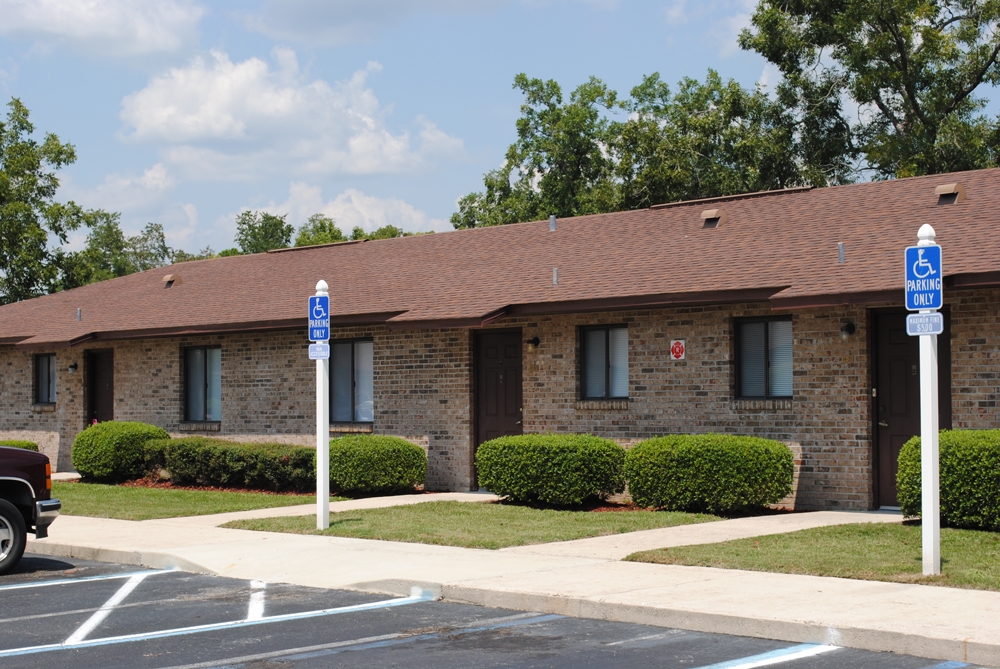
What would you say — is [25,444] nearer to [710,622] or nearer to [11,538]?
[11,538]

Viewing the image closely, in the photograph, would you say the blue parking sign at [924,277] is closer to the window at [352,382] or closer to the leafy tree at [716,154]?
the window at [352,382]

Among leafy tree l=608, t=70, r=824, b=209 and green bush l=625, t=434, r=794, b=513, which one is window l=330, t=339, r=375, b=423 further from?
leafy tree l=608, t=70, r=824, b=209

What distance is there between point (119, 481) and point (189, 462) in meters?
2.17

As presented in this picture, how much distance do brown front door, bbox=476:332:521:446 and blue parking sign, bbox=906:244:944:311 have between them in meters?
9.63

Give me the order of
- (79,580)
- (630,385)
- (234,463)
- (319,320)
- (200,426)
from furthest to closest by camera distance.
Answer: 1. (200,426)
2. (234,463)
3. (630,385)
4. (319,320)
5. (79,580)

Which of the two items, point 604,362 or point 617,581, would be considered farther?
point 604,362

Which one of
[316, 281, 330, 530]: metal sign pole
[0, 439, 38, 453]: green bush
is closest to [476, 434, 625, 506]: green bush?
[316, 281, 330, 530]: metal sign pole

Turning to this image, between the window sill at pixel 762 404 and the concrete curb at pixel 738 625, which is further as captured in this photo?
the window sill at pixel 762 404

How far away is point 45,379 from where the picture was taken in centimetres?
2694

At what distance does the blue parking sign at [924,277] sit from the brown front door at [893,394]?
5.41 meters

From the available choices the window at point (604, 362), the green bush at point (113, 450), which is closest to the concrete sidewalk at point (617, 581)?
the window at point (604, 362)

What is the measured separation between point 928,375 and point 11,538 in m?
8.74

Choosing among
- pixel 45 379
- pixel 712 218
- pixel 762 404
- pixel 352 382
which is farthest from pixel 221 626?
pixel 45 379

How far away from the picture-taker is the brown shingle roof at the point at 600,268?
16109 millimetres
